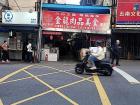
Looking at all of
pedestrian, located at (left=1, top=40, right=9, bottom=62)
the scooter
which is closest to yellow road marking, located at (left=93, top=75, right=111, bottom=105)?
the scooter

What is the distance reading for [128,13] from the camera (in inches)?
1414

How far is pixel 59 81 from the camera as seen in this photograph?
1972cm

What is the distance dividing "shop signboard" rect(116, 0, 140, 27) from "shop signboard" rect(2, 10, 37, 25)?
21.4 feet

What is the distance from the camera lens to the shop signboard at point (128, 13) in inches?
1407

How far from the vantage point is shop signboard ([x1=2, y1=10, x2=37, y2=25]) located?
3472 centimetres

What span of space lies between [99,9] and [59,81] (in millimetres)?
17374

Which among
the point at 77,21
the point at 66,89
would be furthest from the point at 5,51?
the point at 66,89

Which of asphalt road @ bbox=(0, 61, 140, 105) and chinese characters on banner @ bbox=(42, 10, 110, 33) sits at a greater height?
chinese characters on banner @ bbox=(42, 10, 110, 33)

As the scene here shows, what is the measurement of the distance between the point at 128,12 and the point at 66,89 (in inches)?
777

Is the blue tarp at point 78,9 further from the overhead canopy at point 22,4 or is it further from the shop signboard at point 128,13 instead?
the overhead canopy at point 22,4

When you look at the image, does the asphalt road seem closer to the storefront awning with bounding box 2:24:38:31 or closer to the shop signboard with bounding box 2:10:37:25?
the storefront awning with bounding box 2:24:38:31

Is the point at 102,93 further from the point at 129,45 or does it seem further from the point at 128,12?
the point at 129,45

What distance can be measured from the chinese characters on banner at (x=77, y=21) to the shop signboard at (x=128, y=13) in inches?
38.6

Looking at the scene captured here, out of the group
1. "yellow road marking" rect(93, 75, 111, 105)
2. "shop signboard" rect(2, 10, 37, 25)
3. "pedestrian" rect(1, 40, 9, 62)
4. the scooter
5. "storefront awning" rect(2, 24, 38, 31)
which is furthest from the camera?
"shop signboard" rect(2, 10, 37, 25)
